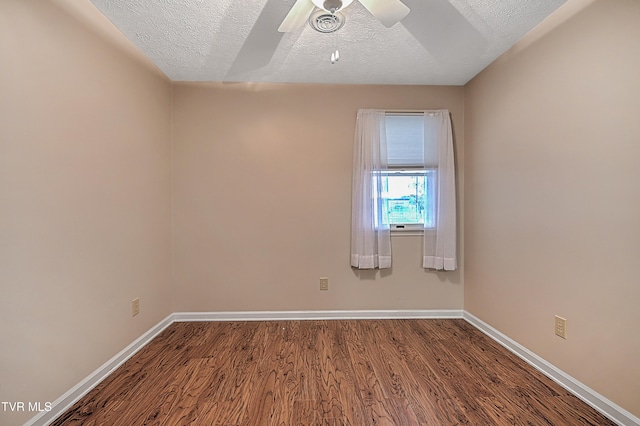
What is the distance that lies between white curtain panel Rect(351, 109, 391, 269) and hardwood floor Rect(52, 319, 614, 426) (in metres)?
0.76

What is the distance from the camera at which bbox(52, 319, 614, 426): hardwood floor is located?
1.59m

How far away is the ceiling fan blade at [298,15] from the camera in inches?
59.7

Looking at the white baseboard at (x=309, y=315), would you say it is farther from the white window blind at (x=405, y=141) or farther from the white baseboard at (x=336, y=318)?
the white window blind at (x=405, y=141)

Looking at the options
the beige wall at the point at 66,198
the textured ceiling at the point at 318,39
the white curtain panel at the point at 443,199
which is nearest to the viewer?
the beige wall at the point at 66,198

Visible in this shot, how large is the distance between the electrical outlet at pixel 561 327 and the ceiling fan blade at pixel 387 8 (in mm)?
2140

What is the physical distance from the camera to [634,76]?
146 centimetres

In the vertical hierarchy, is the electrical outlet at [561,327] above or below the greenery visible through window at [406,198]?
below

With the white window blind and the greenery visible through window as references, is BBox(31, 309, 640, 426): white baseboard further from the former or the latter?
the white window blind

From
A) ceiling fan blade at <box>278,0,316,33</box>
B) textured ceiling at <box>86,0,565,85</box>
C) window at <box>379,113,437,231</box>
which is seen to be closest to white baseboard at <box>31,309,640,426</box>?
window at <box>379,113,437,231</box>

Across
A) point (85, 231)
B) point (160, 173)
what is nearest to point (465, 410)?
point (85, 231)

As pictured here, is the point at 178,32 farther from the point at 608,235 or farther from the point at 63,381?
the point at 608,235

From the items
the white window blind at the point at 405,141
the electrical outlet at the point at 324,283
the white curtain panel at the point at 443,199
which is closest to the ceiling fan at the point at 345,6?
the white window blind at the point at 405,141

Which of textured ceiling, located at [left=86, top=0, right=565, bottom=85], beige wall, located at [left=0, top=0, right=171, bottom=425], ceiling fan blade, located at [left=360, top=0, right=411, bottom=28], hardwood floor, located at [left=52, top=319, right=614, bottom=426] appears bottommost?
hardwood floor, located at [left=52, top=319, right=614, bottom=426]

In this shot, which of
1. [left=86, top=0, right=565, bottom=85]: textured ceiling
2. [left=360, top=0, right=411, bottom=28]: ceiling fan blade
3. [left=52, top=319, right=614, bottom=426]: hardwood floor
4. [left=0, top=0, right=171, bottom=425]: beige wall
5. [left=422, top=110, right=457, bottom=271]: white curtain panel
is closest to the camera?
[left=0, top=0, right=171, bottom=425]: beige wall
